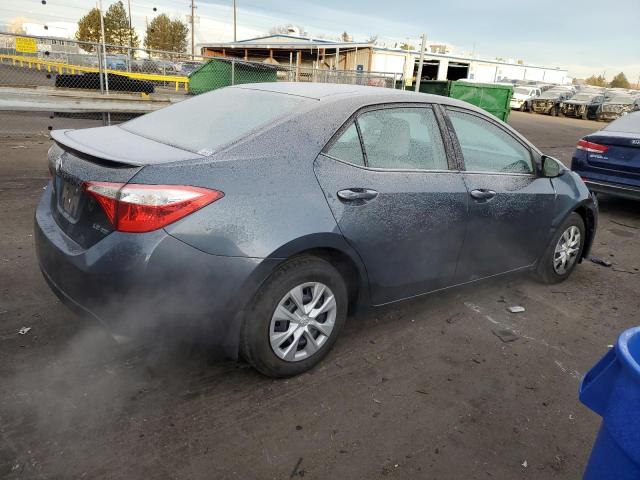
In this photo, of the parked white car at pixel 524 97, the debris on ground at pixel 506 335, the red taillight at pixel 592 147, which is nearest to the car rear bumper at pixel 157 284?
the debris on ground at pixel 506 335

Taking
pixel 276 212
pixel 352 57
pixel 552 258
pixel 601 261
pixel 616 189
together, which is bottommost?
pixel 601 261

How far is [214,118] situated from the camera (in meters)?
3.01

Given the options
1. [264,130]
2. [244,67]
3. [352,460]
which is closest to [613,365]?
[352,460]

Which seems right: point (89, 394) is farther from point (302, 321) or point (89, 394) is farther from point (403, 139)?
point (403, 139)

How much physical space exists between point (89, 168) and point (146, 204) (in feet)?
1.43

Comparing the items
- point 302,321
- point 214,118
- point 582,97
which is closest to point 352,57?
point 582,97

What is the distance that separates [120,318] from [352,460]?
125cm

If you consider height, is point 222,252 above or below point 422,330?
above

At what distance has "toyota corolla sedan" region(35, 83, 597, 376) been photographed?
2.31 m

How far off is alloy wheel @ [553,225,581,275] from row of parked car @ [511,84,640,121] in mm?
27990

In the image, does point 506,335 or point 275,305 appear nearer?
point 275,305

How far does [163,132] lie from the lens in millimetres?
2980

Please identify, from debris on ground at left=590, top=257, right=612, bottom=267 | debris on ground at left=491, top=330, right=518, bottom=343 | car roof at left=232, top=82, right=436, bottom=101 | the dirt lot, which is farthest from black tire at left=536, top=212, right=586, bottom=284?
car roof at left=232, top=82, right=436, bottom=101

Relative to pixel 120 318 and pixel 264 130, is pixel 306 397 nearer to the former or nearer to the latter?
pixel 120 318
